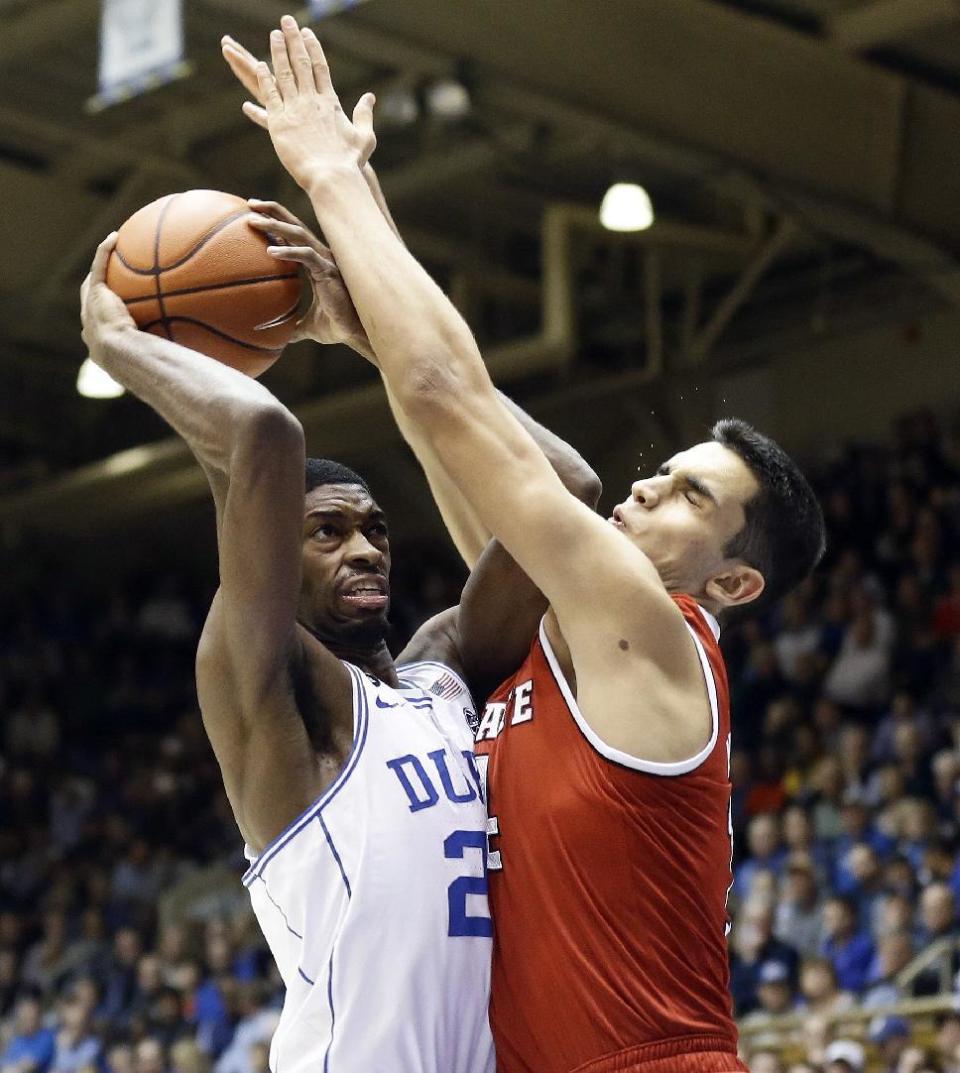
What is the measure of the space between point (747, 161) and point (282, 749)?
9228mm

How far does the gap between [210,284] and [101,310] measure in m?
0.21

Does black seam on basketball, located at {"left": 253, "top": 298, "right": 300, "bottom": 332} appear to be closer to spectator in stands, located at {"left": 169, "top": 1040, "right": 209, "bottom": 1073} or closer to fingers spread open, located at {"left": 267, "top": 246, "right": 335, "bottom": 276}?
fingers spread open, located at {"left": 267, "top": 246, "right": 335, "bottom": 276}

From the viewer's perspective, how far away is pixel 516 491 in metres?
3.20

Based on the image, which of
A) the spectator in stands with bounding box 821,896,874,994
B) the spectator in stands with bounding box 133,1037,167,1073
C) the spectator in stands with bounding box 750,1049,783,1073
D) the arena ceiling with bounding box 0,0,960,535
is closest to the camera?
the spectator in stands with bounding box 750,1049,783,1073

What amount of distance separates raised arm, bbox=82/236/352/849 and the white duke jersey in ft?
0.26

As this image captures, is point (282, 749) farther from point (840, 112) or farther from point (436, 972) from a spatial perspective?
point (840, 112)

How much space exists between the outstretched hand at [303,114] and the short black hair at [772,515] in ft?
2.98

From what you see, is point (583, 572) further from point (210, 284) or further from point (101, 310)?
point (101, 310)

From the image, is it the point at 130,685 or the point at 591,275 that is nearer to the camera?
the point at 591,275

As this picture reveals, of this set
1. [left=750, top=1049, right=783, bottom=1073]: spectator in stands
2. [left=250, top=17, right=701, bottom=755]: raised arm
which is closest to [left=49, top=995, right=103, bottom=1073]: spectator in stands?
[left=750, top=1049, right=783, bottom=1073]: spectator in stands

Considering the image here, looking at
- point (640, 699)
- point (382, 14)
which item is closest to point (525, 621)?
point (640, 699)

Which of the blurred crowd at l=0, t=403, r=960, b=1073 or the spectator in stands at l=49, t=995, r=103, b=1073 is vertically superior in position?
the blurred crowd at l=0, t=403, r=960, b=1073

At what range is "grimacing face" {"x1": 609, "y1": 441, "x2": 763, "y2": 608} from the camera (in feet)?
11.8

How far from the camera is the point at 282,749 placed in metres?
3.31
